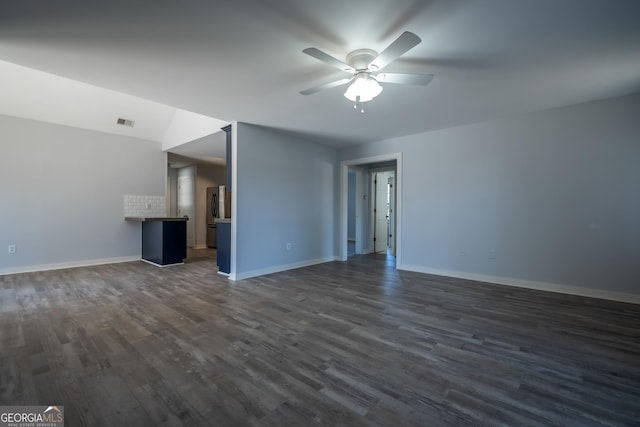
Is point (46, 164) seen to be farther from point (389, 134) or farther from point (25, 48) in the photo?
point (389, 134)

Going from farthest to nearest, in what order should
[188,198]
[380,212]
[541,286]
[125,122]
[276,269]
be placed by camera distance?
[188,198]
[380,212]
[125,122]
[276,269]
[541,286]

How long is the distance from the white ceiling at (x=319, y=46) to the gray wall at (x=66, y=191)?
9.86 feet

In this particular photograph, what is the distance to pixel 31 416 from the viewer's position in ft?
4.42

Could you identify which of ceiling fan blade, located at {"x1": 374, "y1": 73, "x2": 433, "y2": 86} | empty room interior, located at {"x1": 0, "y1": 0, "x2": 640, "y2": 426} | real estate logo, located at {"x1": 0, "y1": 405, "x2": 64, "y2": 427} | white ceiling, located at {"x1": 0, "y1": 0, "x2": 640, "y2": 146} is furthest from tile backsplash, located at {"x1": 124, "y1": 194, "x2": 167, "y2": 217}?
ceiling fan blade, located at {"x1": 374, "y1": 73, "x2": 433, "y2": 86}

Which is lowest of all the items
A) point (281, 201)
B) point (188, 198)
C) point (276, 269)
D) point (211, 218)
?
point (276, 269)

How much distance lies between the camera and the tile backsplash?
561 cm

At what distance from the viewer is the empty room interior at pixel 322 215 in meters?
1.62

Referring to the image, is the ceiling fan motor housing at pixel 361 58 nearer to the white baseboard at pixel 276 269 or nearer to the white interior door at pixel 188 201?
the white baseboard at pixel 276 269

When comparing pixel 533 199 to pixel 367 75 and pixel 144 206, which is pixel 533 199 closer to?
pixel 367 75

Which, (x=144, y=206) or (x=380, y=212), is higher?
(x=144, y=206)

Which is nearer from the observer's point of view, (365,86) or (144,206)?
(365,86)

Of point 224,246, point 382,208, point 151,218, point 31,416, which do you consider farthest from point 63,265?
point 382,208

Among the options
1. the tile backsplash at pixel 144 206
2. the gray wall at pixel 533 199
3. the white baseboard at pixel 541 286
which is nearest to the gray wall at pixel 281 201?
the gray wall at pixel 533 199

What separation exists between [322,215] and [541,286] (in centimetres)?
372
